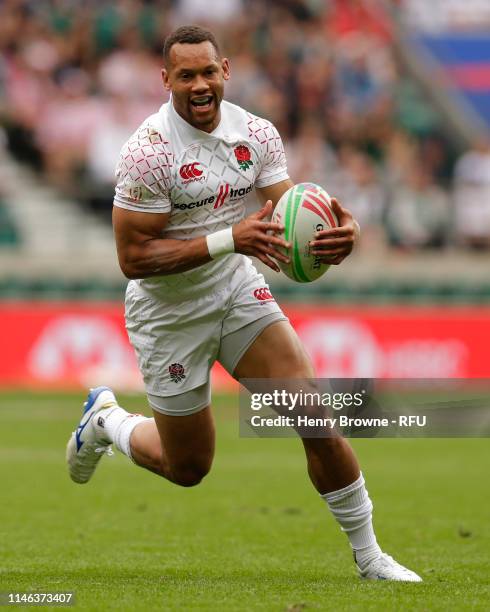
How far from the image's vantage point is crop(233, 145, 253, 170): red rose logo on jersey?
6.02m

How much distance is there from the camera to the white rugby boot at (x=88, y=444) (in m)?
7.09

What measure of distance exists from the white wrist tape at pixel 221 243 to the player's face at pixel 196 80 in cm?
57

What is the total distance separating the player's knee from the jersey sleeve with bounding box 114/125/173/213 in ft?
4.46

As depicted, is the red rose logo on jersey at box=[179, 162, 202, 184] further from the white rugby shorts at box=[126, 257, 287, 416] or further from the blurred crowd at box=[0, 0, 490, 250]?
the blurred crowd at box=[0, 0, 490, 250]

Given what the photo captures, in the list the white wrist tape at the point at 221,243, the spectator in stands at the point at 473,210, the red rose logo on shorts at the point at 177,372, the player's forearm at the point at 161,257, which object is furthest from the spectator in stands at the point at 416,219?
the white wrist tape at the point at 221,243

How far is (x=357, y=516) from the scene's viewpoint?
5906 mm

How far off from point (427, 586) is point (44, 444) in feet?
24.6

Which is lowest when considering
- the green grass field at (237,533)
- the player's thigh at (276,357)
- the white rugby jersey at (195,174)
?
the green grass field at (237,533)

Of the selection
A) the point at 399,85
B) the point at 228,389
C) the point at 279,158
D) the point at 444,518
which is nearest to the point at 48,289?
the point at 228,389

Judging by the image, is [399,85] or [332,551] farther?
[399,85]

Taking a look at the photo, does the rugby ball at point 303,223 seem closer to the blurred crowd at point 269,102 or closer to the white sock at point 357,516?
the white sock at point 357,516

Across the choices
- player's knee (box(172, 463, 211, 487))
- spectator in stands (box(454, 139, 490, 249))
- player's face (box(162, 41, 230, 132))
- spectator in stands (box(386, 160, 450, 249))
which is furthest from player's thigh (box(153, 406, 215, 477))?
spectator in stands (box(454, 139, 490, 249))

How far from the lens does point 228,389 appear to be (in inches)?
695

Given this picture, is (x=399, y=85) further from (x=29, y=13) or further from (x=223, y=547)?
(x=223, y=547)
